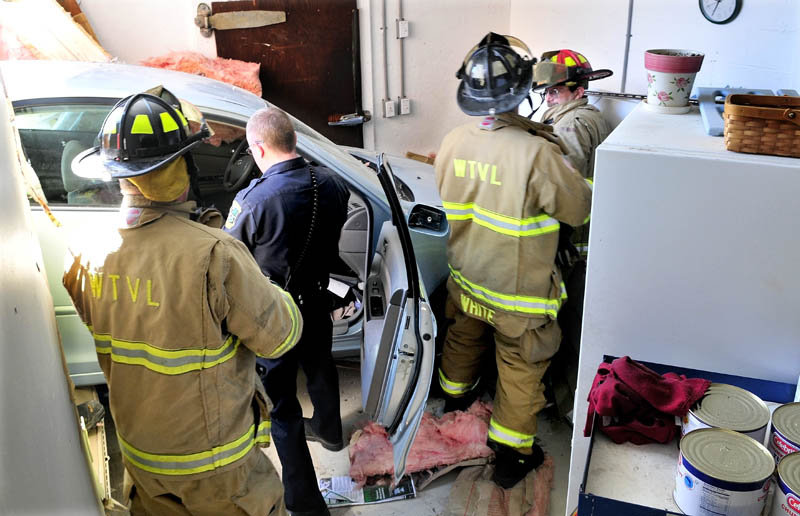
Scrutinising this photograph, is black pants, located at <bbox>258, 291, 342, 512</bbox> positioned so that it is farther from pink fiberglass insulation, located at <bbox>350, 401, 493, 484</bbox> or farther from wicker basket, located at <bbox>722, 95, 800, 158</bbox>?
wicker basket, located at <bbox>722, 95, 800, 158</bbox>

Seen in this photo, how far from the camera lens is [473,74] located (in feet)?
10.1

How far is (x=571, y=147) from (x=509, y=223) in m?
0.95

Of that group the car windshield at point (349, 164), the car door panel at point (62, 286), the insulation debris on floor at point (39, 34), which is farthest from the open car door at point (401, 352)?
the insulation debris on floor at point (39, 34)

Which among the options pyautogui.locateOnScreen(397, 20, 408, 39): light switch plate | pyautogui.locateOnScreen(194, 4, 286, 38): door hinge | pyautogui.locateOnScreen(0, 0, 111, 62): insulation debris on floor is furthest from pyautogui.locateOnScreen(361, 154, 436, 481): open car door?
pyautogui.locateOnScreen(397, 20, 408, 39): light switch plate

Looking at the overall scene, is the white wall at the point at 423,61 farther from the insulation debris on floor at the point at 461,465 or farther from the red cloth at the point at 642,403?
the red cloth at the point at 642,403

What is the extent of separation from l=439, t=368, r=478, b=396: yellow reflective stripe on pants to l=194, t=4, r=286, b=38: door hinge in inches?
139

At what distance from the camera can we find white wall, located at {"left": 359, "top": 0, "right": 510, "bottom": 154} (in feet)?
20.6

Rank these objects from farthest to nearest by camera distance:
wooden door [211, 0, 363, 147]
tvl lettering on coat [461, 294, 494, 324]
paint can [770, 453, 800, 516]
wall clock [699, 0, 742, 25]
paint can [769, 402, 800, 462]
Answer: wooden door [211, 0, 363, 147] < wall clock [699, 0, 742, 25] < tvl lettering on coat [461, 294, 494, 324] < paint can [769, 402, 800, 462] < paint can [770, 453, 800, 516]

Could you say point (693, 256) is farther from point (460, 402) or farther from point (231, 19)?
point (231, 19)

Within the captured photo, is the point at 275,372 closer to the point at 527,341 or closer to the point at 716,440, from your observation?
the point at 527,341

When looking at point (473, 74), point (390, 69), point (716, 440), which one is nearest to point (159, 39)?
point (390, 69)

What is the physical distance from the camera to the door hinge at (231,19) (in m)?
5.54

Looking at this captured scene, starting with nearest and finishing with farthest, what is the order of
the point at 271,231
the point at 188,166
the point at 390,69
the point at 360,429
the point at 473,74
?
the point at 188,166
the point at 271,231
the point at 473,74
the point at 360,429
the point at 390,69

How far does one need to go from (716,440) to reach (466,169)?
1849 mm
